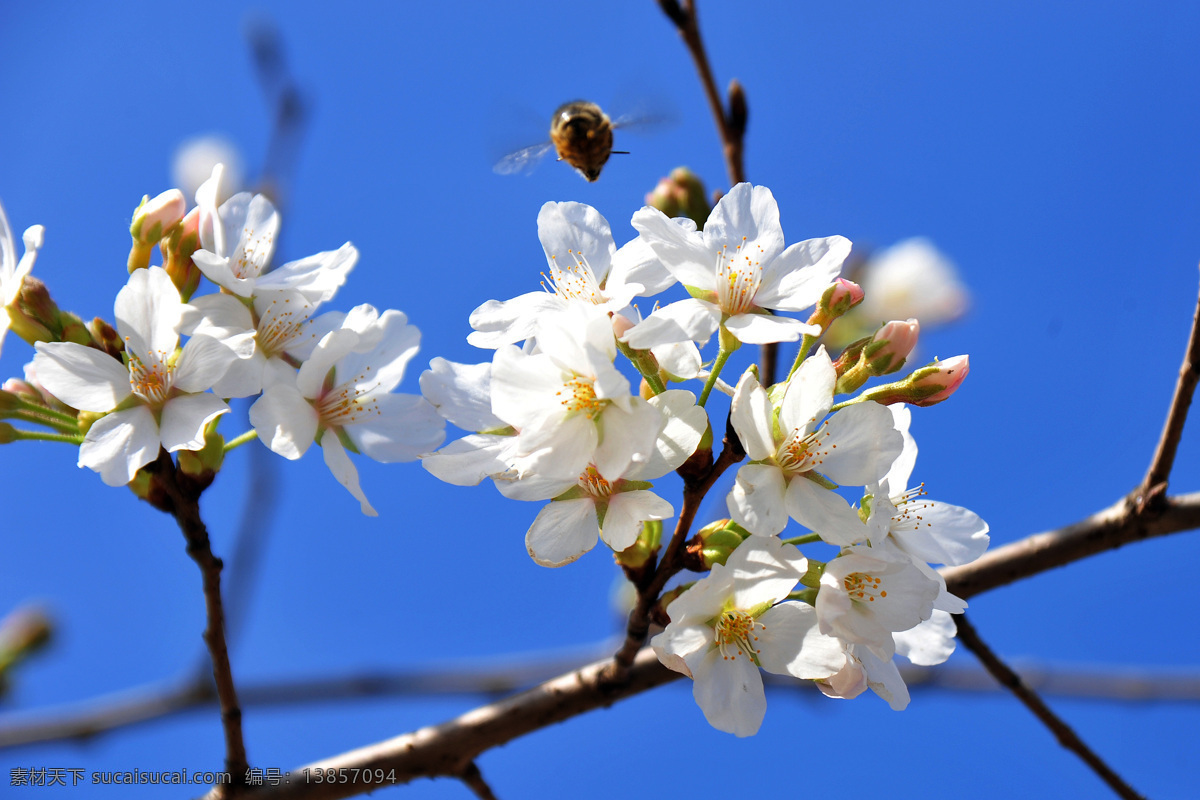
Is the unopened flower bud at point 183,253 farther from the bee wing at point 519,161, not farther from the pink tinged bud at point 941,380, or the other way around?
the pink tinged bud at point 941,380

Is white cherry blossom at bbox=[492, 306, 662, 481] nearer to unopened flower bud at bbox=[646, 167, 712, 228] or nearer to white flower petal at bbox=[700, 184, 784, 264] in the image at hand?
white flower petal at bbox=[700, 184, 784, 264]

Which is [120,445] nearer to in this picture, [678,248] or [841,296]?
[678,248]

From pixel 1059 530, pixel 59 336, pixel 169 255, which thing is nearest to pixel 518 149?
pixel 169 255

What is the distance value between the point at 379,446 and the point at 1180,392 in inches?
67.4

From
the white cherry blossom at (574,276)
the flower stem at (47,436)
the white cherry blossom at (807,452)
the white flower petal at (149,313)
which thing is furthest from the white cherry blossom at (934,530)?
the flower stem at (47,436)

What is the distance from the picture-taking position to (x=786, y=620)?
1456 millimetres

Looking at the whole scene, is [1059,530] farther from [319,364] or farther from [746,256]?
[319,364]

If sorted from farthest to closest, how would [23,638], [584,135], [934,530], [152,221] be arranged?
[23,638], [584,135], [152,221], [934,530]

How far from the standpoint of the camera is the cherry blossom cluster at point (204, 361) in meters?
1.64

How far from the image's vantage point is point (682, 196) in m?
2.55

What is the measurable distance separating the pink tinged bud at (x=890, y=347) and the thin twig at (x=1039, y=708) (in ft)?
2.41

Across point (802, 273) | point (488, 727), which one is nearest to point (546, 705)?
point (488, 727)

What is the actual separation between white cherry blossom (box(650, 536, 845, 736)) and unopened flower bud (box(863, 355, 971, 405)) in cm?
39

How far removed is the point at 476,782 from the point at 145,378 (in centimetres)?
114
